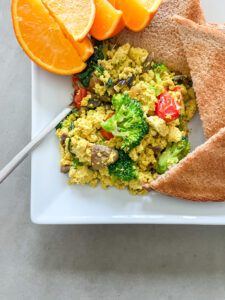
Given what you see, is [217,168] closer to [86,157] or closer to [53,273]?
[86,157]

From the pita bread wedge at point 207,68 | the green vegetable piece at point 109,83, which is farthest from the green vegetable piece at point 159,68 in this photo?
the green vegetable piece at point 109,83

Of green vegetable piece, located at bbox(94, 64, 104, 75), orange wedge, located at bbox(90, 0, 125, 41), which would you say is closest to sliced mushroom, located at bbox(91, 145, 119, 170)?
green vegetable piece, located at bbox(94, 64, 104, 75)

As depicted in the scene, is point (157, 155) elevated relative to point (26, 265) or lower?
elevated

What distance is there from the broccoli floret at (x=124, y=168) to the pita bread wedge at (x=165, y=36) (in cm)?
75

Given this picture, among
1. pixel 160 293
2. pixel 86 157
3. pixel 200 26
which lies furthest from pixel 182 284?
pixel 200 26

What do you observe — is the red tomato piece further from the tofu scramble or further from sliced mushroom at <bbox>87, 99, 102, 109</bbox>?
sliced mushroom at <bbox>87, 99, 102, 109</bbox>

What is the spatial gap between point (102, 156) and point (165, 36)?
97cm

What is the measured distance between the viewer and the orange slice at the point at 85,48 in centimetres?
234

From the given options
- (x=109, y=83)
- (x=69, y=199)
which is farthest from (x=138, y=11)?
(x=69, y=199)

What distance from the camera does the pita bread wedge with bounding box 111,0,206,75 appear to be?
246 cm

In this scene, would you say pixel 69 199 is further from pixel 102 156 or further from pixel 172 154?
pixel 172 154

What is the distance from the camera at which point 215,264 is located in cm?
289

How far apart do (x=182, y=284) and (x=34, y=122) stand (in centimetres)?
177

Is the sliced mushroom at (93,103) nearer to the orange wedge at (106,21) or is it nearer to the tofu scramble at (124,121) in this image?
the tofu scramble at (124,121)
